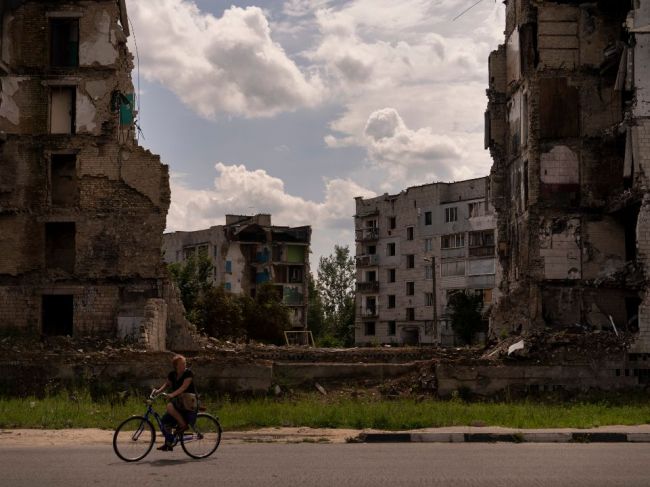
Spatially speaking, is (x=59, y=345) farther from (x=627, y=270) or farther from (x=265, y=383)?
(x=627, y=270)

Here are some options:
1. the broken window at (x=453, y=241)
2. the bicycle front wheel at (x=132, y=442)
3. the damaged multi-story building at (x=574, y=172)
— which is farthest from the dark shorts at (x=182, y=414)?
the broken window at (x=453, y=241)

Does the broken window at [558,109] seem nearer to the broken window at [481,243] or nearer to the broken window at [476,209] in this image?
the broken window at [481,243]

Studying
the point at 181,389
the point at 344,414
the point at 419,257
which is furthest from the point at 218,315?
the point at 181,389

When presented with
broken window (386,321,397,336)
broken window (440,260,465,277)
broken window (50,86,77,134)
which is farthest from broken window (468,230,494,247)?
broken window (50,86,77,134)

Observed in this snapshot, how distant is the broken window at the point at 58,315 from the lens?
3403 cm

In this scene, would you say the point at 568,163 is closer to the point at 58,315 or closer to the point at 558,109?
the point at 558,109

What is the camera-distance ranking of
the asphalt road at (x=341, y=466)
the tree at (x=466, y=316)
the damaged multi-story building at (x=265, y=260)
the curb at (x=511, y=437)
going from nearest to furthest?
the asphalt road at (x=341, y=466)
the curb at (x=511, y=437)
the tree at (x=466, y=316)
the damaged multi-story building at (x=265, y=260)

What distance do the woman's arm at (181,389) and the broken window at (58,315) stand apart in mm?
21314

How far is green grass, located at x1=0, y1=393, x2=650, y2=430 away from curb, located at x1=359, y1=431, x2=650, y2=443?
931mm

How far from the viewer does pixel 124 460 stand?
12.9m

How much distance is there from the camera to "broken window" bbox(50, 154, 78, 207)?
34.0 metres

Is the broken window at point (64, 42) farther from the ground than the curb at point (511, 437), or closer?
farther from the ground

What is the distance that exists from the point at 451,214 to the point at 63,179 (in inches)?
1693

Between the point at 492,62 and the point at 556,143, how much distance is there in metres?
5.17
